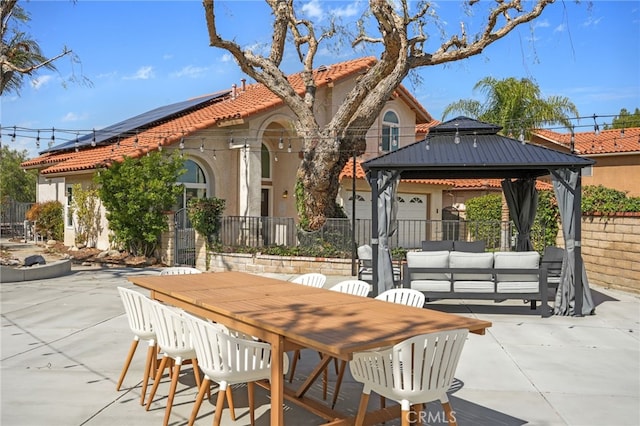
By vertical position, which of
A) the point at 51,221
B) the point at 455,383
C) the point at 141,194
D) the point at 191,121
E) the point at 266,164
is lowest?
the point at 455,383

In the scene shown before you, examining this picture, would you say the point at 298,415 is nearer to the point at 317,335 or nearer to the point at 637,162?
the point at 317,335

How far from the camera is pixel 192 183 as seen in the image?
19.2 m

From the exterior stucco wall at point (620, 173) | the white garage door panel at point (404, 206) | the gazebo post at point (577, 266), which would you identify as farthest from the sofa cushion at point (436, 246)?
the exterior stucco wall at point (620, 173)

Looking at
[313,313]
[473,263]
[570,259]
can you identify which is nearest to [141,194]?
[473,263]

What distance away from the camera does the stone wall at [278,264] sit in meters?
15.2

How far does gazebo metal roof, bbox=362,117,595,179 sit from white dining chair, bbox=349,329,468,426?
22.1 feet

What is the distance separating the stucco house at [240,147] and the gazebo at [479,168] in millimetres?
7218

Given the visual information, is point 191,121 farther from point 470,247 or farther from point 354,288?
point 354,288

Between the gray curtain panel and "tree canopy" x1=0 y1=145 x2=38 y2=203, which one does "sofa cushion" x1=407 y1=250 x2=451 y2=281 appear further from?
"tree canopy" x1=0 y1=145 x2=38 y2=203

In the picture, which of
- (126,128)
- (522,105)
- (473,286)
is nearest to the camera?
(473,286)

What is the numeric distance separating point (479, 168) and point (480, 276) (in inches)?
85.6

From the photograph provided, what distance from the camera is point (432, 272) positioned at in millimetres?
9938

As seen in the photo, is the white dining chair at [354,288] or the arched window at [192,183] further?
the arched window at [192,183]

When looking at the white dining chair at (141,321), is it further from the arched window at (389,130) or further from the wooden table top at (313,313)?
the arched window at (389,130)
